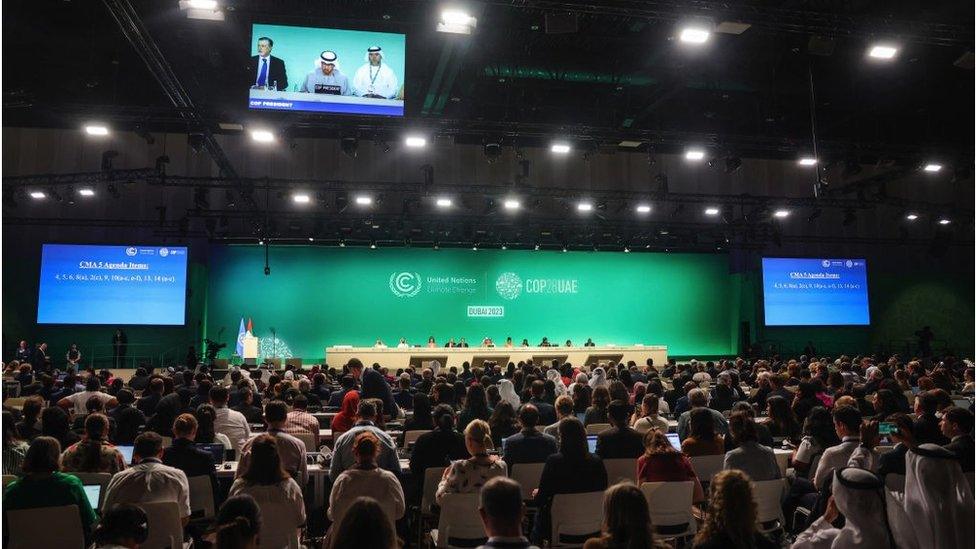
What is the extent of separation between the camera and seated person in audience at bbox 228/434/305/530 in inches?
144

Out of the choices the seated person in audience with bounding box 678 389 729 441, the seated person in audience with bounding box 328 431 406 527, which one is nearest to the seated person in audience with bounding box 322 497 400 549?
the seated person in audience with bounding box 328 431 406 527

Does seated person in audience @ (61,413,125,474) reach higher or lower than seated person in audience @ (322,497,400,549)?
lower

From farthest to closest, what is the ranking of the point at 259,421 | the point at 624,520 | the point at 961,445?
1. the point at 259,421
2. the point at 961,445
3. the point at 624,520

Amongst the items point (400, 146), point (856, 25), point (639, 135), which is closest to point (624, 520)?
point (856, 25)

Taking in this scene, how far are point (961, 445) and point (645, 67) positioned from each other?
1084 centimetres

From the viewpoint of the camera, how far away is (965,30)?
8.33m

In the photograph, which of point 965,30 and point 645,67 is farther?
point 645,67

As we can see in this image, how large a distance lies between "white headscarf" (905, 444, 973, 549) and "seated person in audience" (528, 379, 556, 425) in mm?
3747

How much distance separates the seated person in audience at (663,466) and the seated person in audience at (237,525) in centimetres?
250

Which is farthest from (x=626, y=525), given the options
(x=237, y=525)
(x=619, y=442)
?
(x=619, y=442)

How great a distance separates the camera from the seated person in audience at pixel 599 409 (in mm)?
6879

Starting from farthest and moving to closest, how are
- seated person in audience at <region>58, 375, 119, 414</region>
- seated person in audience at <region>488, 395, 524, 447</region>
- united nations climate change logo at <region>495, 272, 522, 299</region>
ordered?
1. united nations climate change logo at <region>495, 272, 522, 299</region>
2. seated person in audience at <region>58, 375, 119, 414</region>
3. seated person in audience at <region>488, 395, 524, 447</region>

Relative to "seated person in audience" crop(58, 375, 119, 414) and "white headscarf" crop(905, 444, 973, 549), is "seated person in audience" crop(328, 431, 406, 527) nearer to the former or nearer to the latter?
"white headscarf" crop(905, 444, 973, 549)

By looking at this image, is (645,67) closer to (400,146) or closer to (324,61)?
(324,61)
